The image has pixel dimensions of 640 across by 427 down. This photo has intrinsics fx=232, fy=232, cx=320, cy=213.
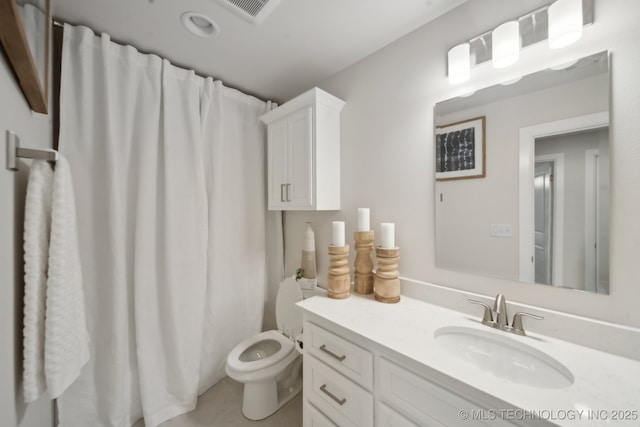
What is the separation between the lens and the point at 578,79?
0.87m

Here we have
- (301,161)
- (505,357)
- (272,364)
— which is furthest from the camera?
(301,161)

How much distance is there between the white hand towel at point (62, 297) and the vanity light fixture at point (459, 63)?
1632 millimetres

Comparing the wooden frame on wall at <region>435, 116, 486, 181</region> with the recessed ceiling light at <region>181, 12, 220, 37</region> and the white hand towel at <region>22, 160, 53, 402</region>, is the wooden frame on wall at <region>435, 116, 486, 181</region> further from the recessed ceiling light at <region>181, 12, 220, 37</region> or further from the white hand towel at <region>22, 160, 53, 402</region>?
the white hand towel at <region>22, 160, 53, 402</region>

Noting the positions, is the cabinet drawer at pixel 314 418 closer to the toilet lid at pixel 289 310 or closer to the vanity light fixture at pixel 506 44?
the toilet lid at pixel 289 310

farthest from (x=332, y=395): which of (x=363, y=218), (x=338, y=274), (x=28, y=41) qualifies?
(x=28, y=41)

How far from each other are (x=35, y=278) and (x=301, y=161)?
126cm

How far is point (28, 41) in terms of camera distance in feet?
2.10

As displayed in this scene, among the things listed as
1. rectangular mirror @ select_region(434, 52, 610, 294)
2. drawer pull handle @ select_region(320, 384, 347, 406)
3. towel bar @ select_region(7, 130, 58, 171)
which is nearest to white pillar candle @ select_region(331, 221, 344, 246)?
rectangular mirror @ select_region(434, 52, 610, 294)

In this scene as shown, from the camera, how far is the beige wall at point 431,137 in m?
0.80

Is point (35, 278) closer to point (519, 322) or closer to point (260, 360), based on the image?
point (260, 360)

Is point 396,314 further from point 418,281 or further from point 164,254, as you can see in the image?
point 164,254

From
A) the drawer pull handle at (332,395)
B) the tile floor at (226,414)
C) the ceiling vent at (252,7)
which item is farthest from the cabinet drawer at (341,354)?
the ceiling vent at (252,7)

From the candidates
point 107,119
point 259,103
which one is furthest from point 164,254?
point 259,103

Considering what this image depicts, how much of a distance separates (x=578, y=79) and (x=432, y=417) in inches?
51.9
